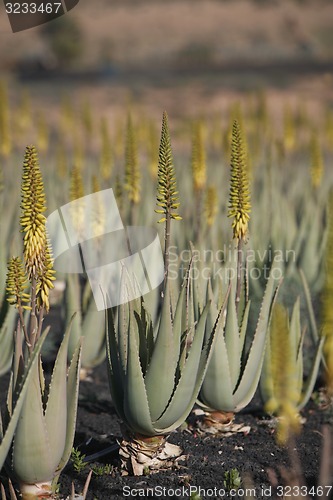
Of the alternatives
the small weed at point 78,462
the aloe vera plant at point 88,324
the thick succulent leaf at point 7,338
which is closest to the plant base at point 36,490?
the small weed at point 78,462

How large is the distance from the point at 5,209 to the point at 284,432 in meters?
4.18

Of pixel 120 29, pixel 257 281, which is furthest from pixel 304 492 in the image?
pixel 120 29

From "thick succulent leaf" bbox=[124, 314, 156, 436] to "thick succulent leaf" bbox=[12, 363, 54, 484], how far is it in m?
0.40

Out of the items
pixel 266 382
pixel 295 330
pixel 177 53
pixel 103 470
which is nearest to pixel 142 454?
pixel 103 470

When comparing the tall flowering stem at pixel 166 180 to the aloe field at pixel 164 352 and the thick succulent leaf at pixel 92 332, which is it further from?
the thick succulent leaf at pixel 92 332

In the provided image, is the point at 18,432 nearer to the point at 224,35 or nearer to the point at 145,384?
the point at 145,384

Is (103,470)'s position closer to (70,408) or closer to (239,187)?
(70,408)

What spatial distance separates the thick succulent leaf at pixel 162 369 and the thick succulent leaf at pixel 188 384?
3 centimetres

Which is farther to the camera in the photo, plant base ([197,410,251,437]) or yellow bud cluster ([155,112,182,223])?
plant base ([197,410,251,437])

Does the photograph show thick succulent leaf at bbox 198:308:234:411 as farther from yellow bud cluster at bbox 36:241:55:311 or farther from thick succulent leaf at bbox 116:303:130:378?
yellow bud cluster at bbox 36:241:55:311

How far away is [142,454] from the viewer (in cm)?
319

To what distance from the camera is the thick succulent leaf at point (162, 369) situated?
9.50 feet

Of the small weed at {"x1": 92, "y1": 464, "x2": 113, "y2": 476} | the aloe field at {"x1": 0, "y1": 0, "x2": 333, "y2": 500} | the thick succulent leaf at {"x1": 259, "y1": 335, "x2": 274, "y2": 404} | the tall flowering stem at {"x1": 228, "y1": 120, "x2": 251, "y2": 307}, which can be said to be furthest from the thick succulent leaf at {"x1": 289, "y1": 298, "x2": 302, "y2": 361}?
the small weed at {"x1": 92, "y1": 464, "x2": 113, "y2": 476}

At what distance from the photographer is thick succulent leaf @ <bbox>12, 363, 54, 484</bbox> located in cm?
265
